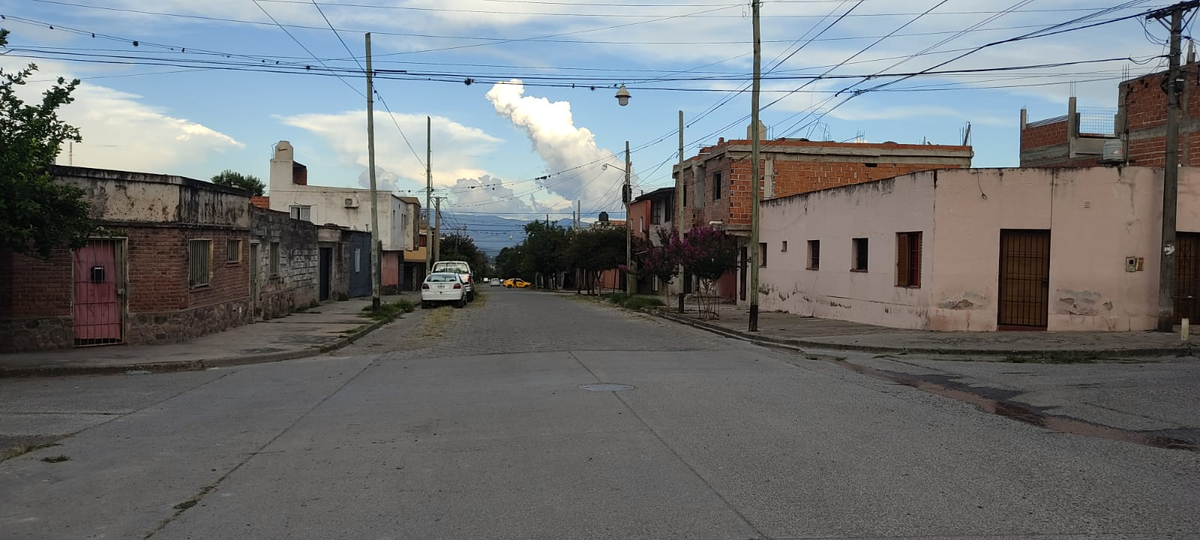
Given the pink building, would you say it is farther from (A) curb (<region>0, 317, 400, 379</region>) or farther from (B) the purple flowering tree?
(A) curb (<region>0, 317, 400, 379</region>)

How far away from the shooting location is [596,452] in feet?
24.9

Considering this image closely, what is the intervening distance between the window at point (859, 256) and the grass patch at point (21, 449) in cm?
2006

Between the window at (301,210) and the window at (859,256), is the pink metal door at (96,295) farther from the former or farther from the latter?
the window at (301,210)

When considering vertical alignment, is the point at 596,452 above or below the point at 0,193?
below

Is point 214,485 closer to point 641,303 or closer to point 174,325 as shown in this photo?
point 174,325

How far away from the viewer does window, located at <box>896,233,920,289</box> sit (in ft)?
70.1

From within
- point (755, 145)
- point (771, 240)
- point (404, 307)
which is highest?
point (755, 145)

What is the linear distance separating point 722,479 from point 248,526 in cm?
335

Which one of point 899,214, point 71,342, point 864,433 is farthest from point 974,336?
point 71,342

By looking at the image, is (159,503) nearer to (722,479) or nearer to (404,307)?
(722,479)

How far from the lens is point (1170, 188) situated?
60.4 feet

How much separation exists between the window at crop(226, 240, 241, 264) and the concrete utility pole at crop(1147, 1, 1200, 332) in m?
20.6

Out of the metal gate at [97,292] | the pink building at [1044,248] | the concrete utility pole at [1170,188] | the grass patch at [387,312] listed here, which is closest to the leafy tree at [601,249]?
the grass patch at [387,312]

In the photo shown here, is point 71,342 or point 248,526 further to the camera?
point 71,342
